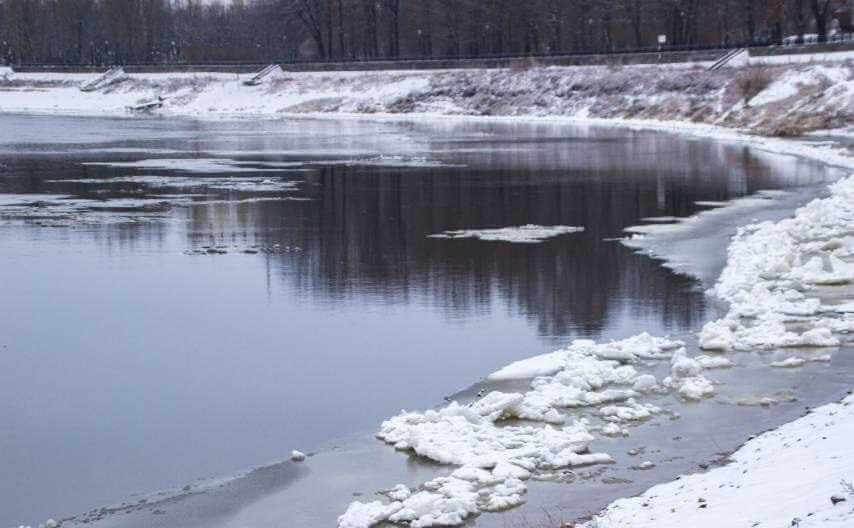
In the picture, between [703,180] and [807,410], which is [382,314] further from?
[703,180]

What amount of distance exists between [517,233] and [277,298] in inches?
358

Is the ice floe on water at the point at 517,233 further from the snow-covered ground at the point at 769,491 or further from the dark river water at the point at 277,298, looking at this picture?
the snow-covered ground at the point at 769,491

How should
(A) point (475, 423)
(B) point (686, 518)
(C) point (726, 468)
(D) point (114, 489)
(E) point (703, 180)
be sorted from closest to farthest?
(B) point (686, 518)
(C) point (726, 468)
(D) point (114, 489)
(A) point (475, 423)
(E) point (703, 180)

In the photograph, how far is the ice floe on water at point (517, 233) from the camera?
29.0 meters

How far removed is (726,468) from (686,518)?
2217mm

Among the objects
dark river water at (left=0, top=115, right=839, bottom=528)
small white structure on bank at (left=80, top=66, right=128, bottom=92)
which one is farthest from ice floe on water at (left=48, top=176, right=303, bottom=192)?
small white structure on bank at (left=80, top=66, right=128, bottom=92)

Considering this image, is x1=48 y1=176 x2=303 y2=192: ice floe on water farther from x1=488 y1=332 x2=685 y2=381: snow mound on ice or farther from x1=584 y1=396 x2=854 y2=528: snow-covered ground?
x1=584 y1=396 x2=854 y2=528: snow-covered ground

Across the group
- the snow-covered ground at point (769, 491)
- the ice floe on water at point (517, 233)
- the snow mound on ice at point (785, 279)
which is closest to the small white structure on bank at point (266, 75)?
the ice floe on water at point (517, 233)

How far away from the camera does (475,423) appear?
46.0 feet

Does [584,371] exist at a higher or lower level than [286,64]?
lower

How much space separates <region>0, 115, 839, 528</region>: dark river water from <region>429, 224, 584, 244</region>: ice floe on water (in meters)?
0.51

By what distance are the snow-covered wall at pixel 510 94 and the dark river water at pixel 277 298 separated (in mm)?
23602

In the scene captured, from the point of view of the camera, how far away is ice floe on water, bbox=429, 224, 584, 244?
2900cm

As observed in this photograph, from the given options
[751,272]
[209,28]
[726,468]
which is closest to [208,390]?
[726,468]
